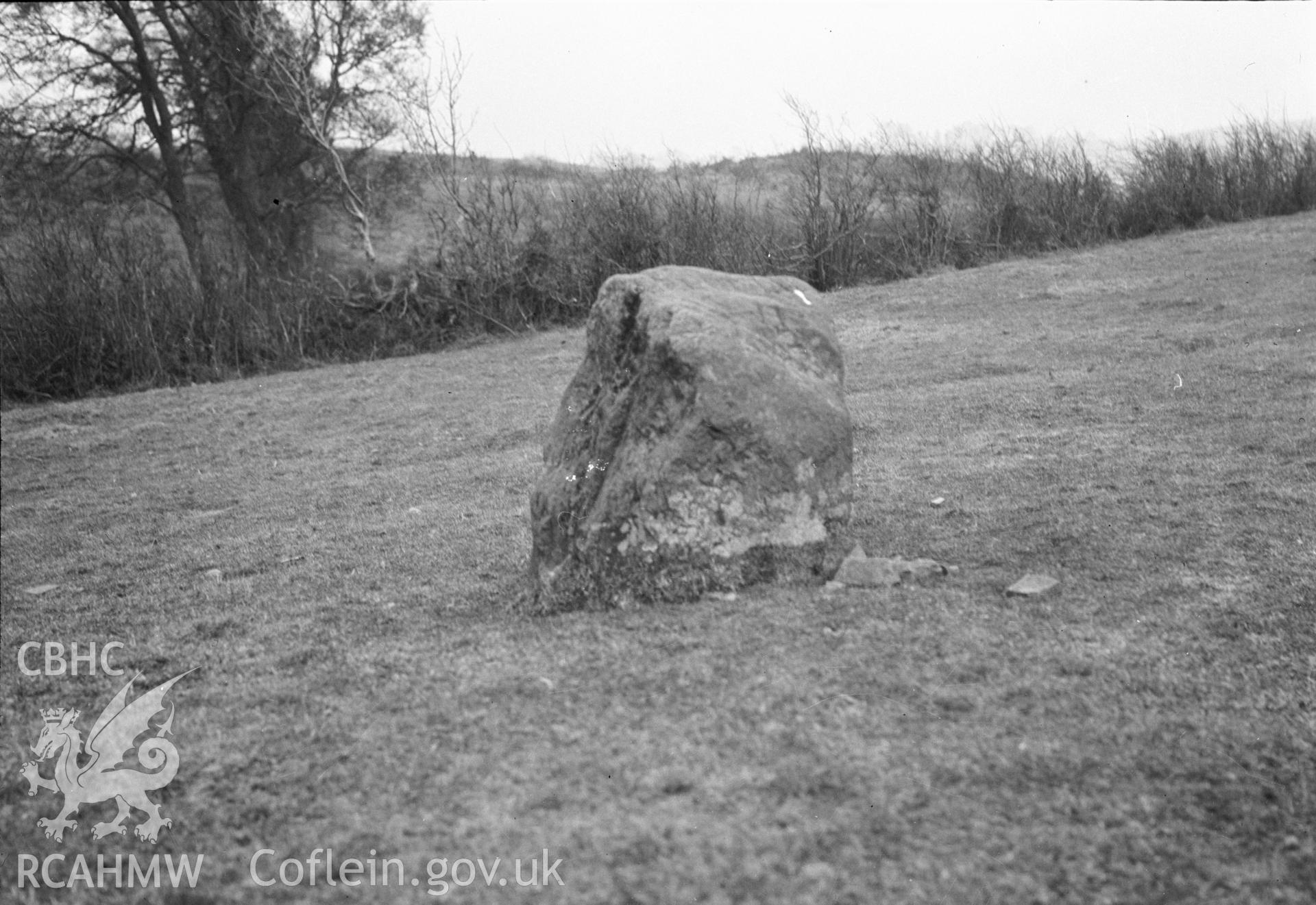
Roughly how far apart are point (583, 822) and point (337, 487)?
19.1 feet

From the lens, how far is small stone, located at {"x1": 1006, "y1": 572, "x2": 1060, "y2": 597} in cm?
395

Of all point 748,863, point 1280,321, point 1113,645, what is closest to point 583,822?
point 748,863

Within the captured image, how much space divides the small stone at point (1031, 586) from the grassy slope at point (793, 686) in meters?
0.06

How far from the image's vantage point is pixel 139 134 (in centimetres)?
→ 2091

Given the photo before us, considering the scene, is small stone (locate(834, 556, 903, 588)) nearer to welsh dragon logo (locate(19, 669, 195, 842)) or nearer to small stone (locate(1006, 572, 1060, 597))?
small stone (locate(1006, 572, 1060, 597))

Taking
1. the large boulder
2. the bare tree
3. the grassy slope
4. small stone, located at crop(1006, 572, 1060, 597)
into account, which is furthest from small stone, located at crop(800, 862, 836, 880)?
the bare tree

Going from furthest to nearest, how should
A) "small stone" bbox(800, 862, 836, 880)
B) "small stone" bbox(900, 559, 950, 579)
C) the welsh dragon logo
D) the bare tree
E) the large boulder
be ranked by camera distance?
the bare tree, "small stone" bbox(900, 559, 950, 579), the large boulder, the welsh dragon logo, "small stone" bbox(800, 862, 836, 880)

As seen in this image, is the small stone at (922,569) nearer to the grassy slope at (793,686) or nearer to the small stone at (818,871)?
the grassy slope at (793,686)

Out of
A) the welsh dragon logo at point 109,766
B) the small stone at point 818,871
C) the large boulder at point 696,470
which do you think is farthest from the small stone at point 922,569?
the welsh dragon logo at point 109,766

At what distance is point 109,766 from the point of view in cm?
302

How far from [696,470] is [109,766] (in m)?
2.17

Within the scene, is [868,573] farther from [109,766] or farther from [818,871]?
[109,766]

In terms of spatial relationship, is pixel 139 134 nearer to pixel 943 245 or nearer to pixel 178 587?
pixel 943 245

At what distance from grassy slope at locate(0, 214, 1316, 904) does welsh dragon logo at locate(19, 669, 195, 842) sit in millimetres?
58
